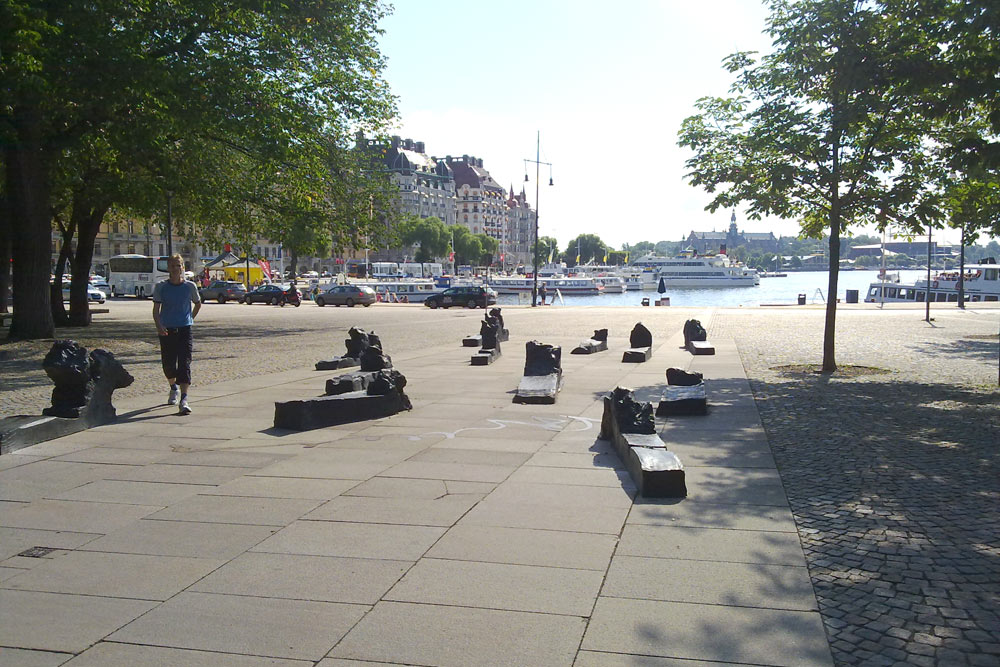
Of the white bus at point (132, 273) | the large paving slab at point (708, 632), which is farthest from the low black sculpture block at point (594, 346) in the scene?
the white bus at point (132, 273)

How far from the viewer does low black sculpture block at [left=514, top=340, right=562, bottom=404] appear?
35.7 ft

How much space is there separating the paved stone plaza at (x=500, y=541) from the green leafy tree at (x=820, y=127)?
4.63m

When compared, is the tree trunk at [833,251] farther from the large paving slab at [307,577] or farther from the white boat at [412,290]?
the white boat at [412,290]

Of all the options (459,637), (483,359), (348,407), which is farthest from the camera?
(483,359)

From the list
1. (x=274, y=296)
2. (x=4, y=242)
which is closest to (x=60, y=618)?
(x=4, y=242)

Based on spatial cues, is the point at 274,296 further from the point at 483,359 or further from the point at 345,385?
the point at 345,385

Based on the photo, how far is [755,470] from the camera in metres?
7.03

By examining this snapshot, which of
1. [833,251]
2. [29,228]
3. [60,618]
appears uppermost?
[29,228]

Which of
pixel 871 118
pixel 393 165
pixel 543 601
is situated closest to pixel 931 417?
pixel 871 118

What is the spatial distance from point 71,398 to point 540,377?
230 inches

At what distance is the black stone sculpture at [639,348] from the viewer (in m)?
16.7

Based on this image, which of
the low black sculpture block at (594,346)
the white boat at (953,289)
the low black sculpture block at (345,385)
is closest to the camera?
the low black sculpture block at (345,385)

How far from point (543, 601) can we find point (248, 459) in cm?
408

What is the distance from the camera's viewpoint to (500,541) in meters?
5.07
